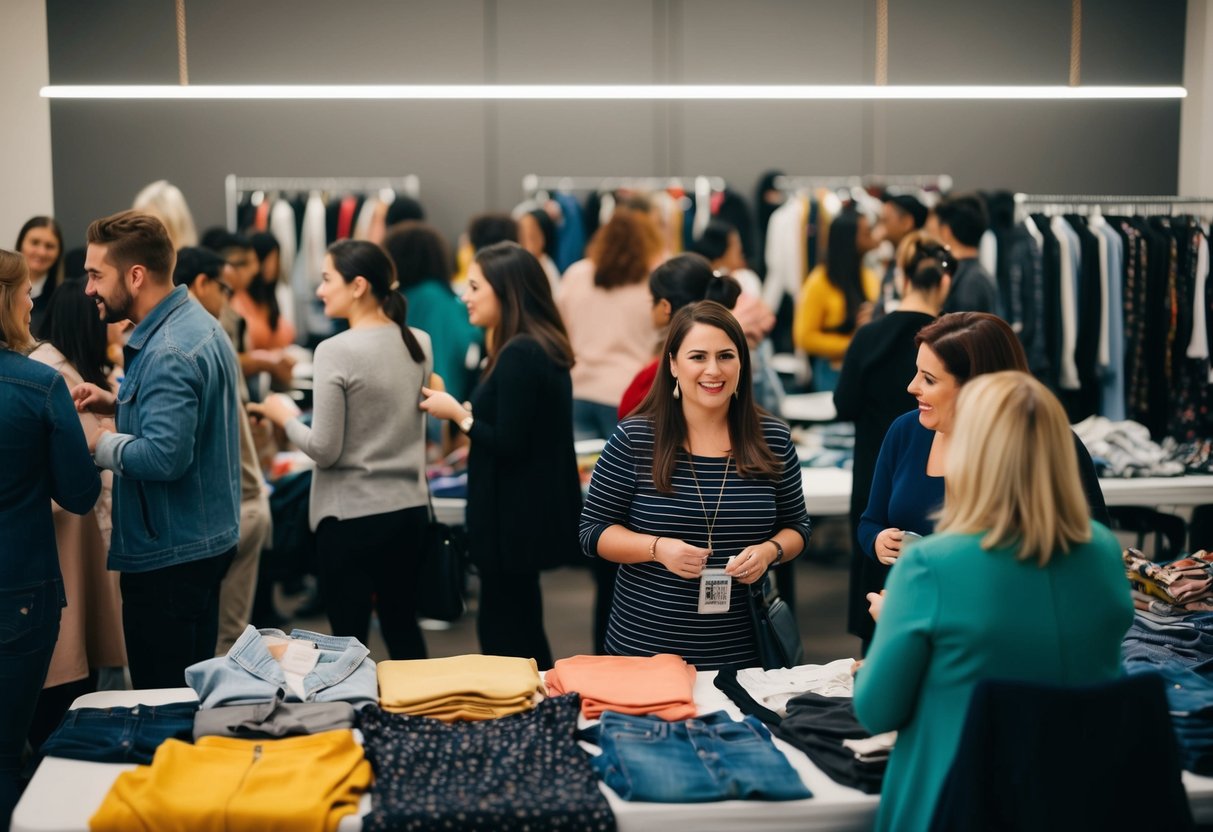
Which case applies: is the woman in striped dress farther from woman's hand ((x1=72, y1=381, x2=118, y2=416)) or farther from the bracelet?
woman's hand ((x1=72, y1=381, x2=118, y2=416))

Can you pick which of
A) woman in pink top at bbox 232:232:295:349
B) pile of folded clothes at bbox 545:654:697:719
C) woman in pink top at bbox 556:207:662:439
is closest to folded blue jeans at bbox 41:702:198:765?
pile of folded clothes at bbox 545:654:697:719

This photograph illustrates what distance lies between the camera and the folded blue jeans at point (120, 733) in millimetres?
2268

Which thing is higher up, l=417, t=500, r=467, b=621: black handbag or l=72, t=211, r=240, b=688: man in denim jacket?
l=72, t=211, r=240, b=688: man in denim jacket

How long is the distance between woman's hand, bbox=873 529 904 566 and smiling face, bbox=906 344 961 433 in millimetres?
262

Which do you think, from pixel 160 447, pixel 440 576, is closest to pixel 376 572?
pixel 440 576

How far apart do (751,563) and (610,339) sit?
2816 mm

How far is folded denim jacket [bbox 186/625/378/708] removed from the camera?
2.41m

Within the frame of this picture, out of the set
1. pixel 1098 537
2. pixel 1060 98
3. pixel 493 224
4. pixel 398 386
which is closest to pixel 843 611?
pixel 493 224

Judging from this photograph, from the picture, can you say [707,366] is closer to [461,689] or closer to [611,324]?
[461,689]

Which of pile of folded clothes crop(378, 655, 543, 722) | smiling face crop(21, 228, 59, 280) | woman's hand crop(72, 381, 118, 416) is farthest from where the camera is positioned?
smiling face crop(21, 228, 59, 280)

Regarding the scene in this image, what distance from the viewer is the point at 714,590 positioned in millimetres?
2742

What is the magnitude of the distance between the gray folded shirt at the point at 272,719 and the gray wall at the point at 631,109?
6.29 metres

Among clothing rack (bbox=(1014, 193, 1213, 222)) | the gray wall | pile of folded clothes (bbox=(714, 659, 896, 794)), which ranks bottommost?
pile of folded clothes (bbox=(714, 659, 896, 794))

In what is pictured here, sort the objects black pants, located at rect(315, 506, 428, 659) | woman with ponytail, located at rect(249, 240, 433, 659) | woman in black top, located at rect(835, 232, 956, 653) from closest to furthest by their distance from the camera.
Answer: woman with ponytail, located at rect(249, 240, 433, 659)
black pants, located at rect(315, 506, 428, 659)
woman in black top, located at rect(835, 232, 956, 653)
